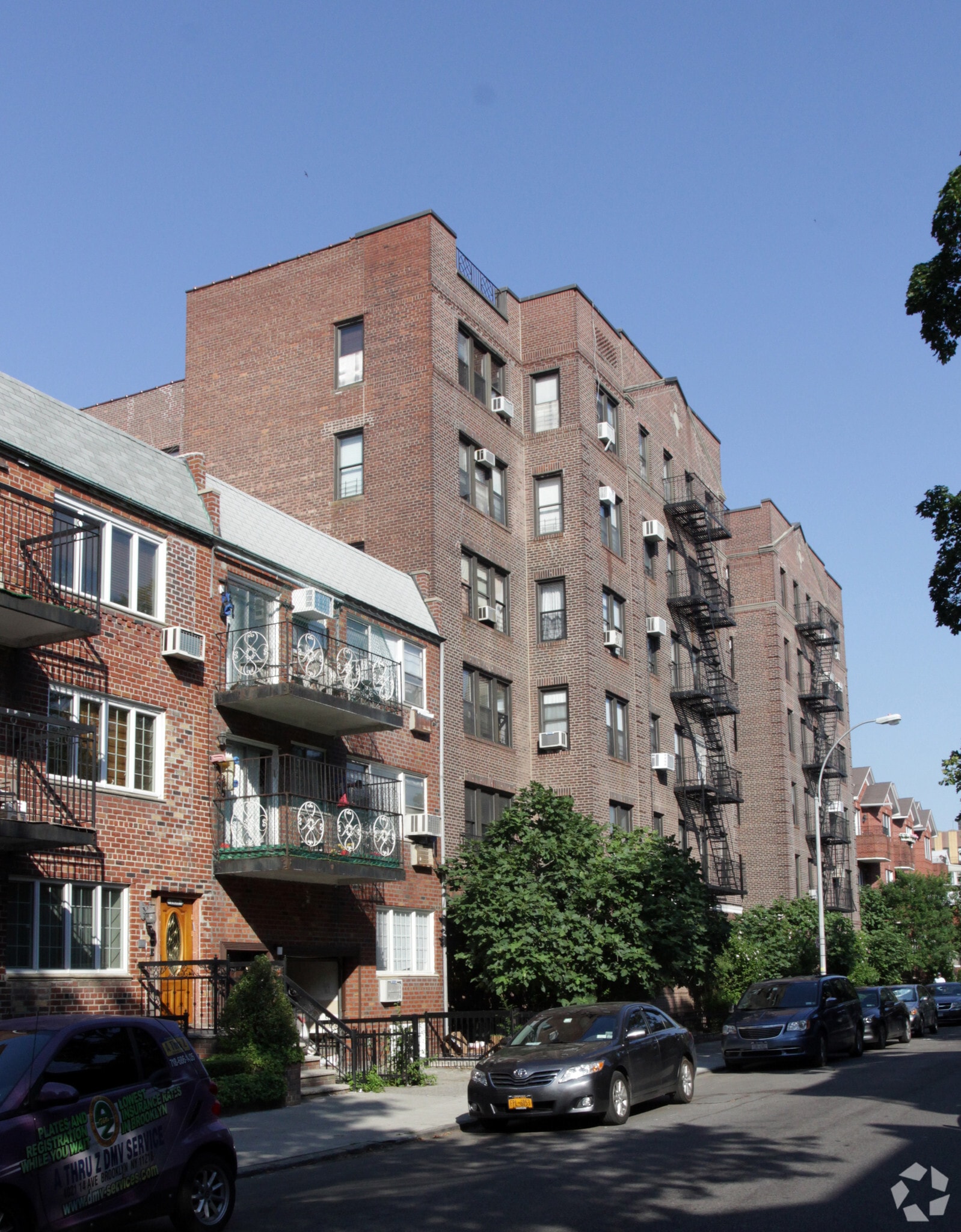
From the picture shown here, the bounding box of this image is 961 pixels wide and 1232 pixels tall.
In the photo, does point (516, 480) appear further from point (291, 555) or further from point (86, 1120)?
point (86, 1120)

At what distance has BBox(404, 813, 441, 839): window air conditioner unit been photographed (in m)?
26.4

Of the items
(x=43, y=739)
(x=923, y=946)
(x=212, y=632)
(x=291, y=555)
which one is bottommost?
(x=923, y=946)

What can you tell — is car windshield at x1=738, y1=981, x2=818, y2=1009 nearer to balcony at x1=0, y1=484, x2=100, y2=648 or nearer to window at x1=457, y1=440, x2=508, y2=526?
window at x1=457, y1=440, x2=508, y2=526

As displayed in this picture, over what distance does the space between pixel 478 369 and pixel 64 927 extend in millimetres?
19520

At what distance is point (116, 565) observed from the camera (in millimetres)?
19500

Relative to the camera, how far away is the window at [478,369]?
3259 cm

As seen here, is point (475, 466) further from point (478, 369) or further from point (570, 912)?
point (570, 912)

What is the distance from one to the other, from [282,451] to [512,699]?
8.18 m

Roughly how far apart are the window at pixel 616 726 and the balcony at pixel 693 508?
7.61 metres

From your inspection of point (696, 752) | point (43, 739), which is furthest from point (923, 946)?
point (43, 739)

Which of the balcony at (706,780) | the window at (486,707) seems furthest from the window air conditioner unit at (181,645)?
the balcony at (706,780)

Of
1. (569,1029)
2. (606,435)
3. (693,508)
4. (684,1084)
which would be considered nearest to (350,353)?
(606,435)

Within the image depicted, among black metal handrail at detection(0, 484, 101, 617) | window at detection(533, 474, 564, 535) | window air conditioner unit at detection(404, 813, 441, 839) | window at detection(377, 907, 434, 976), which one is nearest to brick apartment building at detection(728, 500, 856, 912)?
Answer: window at detection(533, 474, 564, 535)

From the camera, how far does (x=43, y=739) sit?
17062 mm
